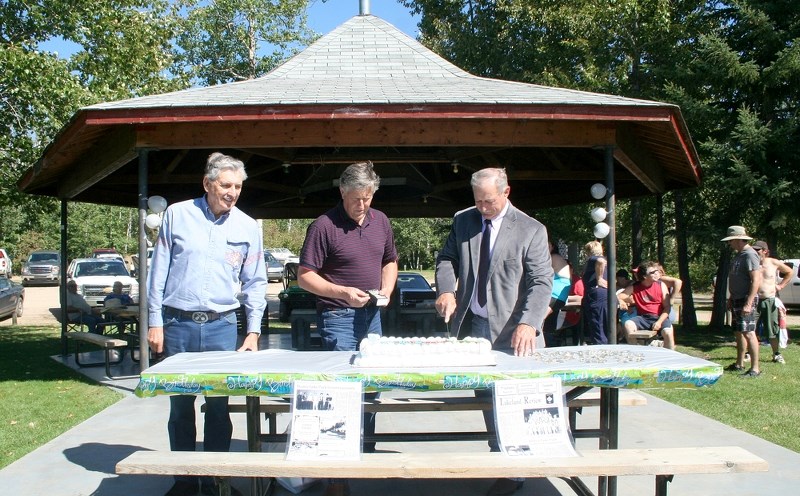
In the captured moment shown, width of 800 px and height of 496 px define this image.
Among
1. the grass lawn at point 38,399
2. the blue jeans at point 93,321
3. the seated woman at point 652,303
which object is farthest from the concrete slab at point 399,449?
the blue jeans at point 93,321

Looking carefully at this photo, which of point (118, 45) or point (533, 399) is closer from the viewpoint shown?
point (533, 399)

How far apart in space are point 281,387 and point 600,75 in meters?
14.3

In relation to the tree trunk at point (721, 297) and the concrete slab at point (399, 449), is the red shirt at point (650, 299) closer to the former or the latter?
the concrete slab at point (399, 449)

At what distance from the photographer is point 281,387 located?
312 centimetres

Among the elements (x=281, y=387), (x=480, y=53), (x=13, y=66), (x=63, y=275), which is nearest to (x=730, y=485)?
(x=281, y=387)

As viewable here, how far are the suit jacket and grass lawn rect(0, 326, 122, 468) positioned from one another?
11.2 feet

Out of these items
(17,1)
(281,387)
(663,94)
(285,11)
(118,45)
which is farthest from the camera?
(285,11)

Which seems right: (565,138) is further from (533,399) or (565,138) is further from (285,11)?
(285,11)

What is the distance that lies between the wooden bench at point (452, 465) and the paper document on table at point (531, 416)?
0.29ft

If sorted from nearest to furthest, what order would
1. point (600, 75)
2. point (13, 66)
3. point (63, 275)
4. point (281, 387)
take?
point (281, 387), point (63, 275), point (13, 66), point (600, 75)

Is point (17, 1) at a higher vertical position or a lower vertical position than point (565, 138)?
higher

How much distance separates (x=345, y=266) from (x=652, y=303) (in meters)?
6.07

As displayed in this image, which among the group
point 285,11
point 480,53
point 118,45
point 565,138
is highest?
point 285,11

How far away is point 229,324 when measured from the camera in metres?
4.00
